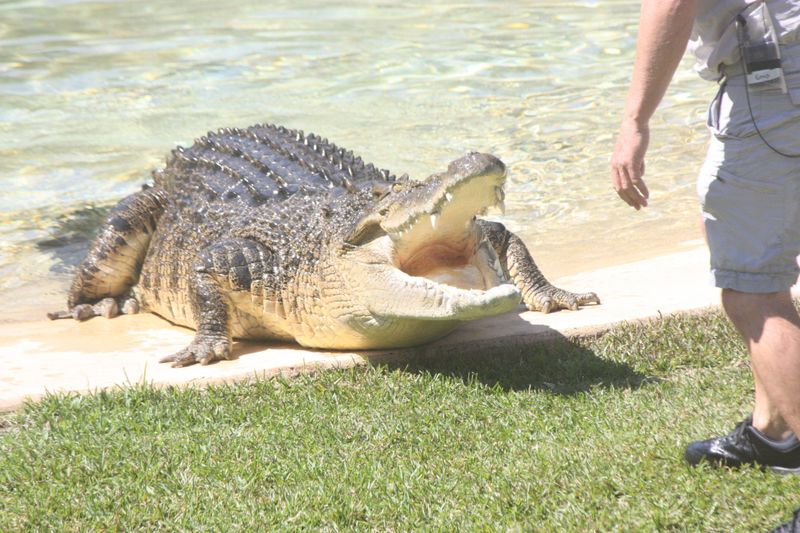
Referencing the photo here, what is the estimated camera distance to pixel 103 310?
20.7 ft

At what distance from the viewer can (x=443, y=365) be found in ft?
15.2

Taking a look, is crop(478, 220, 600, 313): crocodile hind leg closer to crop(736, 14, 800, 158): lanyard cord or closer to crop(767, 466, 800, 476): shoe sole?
crop(767, 466, 800, 476): shoe sole

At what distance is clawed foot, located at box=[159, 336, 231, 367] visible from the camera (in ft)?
15.9

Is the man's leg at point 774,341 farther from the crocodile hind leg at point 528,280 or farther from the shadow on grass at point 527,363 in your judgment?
the crocodile hind leg at point 528,280

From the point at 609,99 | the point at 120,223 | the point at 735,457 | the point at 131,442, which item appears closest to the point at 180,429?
the point at 131,442

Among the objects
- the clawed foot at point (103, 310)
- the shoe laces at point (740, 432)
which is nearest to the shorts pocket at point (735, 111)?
the shoe laces at point (740, 432)

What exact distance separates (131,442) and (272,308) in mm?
1351

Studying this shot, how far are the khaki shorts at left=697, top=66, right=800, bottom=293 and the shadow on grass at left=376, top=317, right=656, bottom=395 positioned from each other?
1.31 meters

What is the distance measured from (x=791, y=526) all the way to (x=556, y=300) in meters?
2.43

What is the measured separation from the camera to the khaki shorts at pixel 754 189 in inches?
116

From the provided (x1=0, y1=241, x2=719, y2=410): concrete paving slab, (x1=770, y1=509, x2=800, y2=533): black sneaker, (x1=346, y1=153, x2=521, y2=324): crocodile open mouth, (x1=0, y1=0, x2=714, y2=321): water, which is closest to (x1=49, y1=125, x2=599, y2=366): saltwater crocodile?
(x1=346, y1=153, x2=521, y2=324): crocodile open mouth

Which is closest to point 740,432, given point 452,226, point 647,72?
point 647,72

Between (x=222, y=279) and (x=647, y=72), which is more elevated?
(x=647, y=72)

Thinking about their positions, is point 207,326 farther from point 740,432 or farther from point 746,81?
point 746,81
